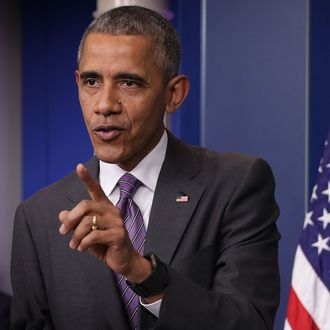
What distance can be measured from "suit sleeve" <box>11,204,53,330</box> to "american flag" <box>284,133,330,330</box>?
79 centimetres

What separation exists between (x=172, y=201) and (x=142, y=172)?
0.10 meters

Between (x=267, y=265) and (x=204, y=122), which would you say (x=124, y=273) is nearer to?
(x=267, y=265)

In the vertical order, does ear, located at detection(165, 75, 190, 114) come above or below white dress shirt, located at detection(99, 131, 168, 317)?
above

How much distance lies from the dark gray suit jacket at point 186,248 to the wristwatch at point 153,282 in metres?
0.09

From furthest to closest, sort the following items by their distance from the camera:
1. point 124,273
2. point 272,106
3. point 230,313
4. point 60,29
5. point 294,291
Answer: point 60,29 < point 272,106 < point 294,291 < point 230,313 < point 124,273

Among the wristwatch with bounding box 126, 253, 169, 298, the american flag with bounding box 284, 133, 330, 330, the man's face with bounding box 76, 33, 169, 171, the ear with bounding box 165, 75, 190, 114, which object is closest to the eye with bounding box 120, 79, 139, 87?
the man's face with bounding box 76, 33, 169, 171

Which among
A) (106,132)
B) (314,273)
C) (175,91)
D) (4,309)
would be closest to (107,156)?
(106,132)

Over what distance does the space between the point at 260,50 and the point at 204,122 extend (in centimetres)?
34

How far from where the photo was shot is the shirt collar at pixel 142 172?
1.73 meters

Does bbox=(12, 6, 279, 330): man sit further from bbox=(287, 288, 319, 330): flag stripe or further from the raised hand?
bbox=(287, 288, 319, 330): flag stripe

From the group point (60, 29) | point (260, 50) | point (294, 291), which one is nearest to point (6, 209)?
point (60, 29)

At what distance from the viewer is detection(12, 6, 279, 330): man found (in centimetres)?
156

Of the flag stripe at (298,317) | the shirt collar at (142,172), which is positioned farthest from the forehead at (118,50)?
the flag stripe at (298,317)

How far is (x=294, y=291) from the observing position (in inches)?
87.3
